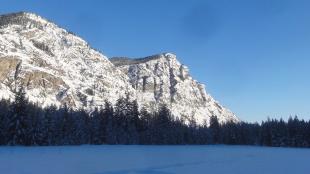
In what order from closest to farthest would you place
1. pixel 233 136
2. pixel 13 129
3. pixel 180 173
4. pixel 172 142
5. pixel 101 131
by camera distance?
pixel 180 173 < pixel 13 129 < pixel 101 131 < pixel 172 142 < pixel 233 136

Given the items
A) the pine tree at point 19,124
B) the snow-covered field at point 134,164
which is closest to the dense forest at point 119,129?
the pine tree at point 19,124

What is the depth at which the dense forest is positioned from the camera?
77500 mm

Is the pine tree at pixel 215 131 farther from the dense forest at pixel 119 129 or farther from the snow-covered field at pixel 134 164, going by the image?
the snow-covered field at pixel 134 164

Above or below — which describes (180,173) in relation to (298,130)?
below

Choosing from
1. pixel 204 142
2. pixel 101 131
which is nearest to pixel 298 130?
pixel 204 142

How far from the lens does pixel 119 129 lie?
104 metres

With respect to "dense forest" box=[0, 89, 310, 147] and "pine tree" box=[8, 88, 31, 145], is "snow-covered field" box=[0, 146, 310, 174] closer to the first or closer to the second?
"pine tree" box=[8, 88, 31, 145]

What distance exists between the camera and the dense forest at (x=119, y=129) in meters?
77.5

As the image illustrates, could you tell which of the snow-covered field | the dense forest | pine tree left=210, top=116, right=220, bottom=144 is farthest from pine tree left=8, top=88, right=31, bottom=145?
pine tree left=210, top=116, right=220, bottom=144

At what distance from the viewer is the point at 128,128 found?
107 meters

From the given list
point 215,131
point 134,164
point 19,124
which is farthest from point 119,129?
point 134,164

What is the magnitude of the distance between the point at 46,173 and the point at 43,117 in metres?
64.2

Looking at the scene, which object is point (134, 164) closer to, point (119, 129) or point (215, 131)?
point (119, 129)

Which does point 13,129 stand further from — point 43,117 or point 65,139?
point 65,139
